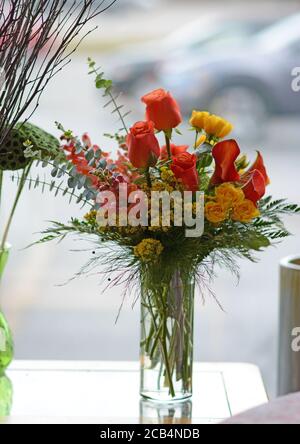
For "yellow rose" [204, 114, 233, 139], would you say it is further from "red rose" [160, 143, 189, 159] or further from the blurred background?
the blurred background

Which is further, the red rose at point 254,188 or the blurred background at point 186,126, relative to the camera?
the blurred background at point 186,126

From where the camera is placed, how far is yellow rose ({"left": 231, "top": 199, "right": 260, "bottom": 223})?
3.97 feet

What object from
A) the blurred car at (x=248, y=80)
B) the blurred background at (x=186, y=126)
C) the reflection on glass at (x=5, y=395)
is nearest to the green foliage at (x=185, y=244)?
the reflection on glass at (x=5, y=395)

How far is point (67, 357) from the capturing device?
280 cm

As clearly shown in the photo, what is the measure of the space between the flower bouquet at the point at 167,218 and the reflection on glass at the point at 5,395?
0.66ft

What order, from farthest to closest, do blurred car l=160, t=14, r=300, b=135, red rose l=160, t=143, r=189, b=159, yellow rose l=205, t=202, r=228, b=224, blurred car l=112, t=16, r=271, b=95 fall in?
blurred car l=112, t=16, r=271, b=95 < blurred car l=160, t=14, r=300, b=135 < red rose l=160, t=143, r=189, b=159 < yellow rose l=205, t=202, r=228, b=224

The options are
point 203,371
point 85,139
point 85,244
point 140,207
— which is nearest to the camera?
point 140,207

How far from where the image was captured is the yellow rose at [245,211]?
121cm

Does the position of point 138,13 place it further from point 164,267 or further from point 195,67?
point 164,267

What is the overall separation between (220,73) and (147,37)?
1.80 meters

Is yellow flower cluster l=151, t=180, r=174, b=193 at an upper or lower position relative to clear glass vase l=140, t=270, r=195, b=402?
upper

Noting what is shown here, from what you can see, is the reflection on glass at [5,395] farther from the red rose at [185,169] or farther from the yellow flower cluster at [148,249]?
the red rose at [185,169]

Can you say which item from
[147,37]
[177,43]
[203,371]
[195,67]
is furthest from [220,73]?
[203,371]

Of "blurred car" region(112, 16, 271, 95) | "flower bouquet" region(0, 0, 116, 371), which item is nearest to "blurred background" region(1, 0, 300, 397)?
"blurred car" region(112, 16, 271, 95)
